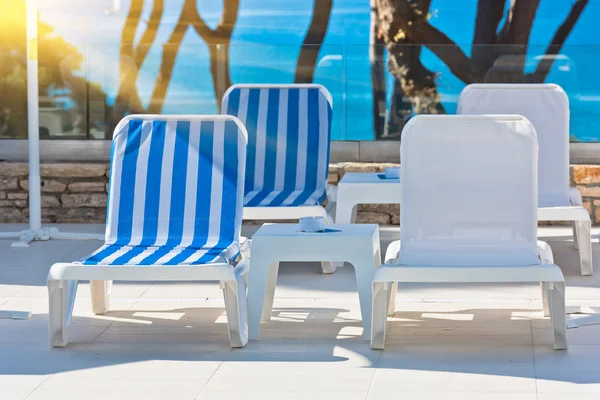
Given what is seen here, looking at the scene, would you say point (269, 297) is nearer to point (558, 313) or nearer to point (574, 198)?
point (558, 313)

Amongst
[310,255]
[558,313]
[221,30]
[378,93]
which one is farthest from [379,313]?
[221,30]

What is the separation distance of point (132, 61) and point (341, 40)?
5.88 feet

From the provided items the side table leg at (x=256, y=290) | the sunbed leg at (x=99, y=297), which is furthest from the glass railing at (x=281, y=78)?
the side table leg at (x=256, y=290)

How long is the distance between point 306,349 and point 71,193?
455 cm

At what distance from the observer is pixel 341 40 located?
391 inches

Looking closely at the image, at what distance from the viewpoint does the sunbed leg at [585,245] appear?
6.90 m

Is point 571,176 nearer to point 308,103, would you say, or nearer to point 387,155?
point 387,155

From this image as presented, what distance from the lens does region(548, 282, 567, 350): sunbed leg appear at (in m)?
4.98

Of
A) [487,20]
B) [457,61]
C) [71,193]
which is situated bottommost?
[71,193]

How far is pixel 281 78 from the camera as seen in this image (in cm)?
959

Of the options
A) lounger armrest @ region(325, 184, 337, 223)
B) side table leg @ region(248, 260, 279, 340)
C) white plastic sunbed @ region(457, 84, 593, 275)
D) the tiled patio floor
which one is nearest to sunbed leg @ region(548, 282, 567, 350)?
the tiled patio floor

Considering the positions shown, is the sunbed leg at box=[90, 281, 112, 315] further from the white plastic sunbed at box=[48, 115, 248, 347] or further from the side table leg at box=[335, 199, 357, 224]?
the side table leg at box=[335, 199, 357, 224]

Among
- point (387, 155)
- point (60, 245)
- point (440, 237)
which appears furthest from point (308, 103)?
point (440, 237)

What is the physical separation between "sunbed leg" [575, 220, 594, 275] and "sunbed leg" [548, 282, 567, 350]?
1956 millimetres
